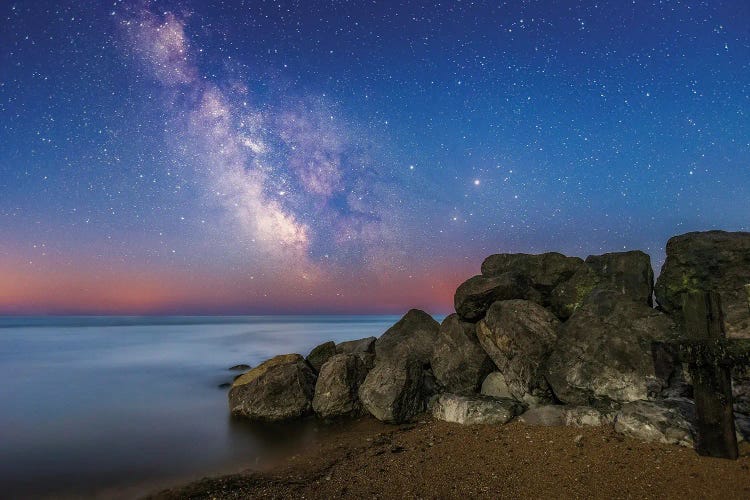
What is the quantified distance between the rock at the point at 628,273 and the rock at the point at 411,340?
573cm

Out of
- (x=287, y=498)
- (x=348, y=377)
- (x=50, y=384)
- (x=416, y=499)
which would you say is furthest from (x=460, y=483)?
(x=50, y=384)

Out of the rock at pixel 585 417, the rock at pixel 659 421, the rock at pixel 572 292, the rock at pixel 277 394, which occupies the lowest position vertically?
the rock at pixel 277 394

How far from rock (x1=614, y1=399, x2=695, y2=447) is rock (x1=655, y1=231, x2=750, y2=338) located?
2538mm

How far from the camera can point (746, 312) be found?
8109mm

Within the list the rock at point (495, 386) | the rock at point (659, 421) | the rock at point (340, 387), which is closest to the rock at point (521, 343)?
the rock at point (495, 386)

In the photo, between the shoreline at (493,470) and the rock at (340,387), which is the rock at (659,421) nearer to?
the shoreline at (493,470)

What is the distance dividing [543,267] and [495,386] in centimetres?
452

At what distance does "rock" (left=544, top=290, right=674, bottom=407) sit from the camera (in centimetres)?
838

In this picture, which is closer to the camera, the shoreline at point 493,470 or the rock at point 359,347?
the shoreline at point 493,470

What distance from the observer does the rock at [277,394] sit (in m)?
12.0

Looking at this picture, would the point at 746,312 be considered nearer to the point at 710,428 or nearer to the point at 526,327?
the point at 710,428

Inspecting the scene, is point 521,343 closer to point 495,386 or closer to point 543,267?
point 495,386

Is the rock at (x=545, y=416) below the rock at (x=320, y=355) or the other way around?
below

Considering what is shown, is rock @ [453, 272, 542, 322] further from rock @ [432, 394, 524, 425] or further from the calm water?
the calm water
